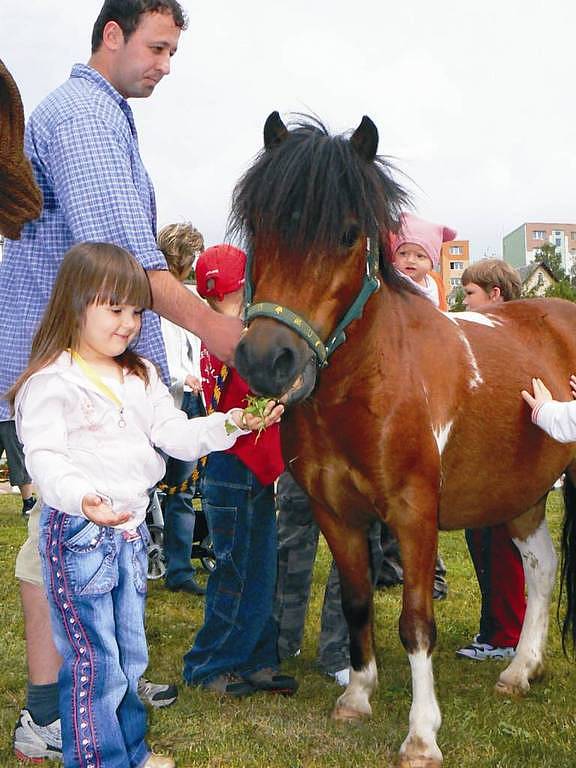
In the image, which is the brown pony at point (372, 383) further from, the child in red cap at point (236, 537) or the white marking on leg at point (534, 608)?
the child in red cap at point (236, 537)

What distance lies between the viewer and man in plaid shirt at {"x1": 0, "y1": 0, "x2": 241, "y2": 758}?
8.73 ft

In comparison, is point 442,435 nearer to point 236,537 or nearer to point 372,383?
point 372,383

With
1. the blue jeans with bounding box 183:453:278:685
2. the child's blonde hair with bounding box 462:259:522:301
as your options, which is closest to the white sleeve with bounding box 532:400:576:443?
the blue jeans with bounding box 183:453:278:685

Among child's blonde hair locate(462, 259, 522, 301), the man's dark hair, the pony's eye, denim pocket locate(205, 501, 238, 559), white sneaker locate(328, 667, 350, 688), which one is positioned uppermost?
the man's dark hair

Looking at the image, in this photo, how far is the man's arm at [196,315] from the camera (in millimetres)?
2625

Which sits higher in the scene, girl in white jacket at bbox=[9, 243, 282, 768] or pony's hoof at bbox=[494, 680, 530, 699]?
girl in white jacket at bbox=[9, 243, 282, 768]

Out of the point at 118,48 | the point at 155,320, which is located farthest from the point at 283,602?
the point at 118,48

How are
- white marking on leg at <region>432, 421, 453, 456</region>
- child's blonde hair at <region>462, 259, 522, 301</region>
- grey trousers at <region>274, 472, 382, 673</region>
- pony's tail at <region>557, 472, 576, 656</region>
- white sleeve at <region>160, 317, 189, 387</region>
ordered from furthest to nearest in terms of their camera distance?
white sleeve at <region>160, 317, 189, 387</region>
child's blonde hair at <region>462, 259, 522, 301</region>
pony's tail at <region>557, 472, 576, 656</region>
grey trousers at <region>274, 472, 382, 673</region>
white marking on leg at <region>432, 421, 453, 456</region>

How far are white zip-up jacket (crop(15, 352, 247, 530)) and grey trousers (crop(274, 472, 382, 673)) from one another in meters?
1.51

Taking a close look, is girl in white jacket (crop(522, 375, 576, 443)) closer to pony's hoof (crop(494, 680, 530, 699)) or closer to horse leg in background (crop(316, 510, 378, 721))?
horse leg in background (crop(316, 510, 378, 721))

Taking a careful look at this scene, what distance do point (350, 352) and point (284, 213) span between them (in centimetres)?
60

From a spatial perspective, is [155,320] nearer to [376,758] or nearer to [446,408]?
[446,408]

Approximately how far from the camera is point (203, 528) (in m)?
6.66

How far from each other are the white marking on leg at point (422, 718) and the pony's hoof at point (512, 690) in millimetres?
912
